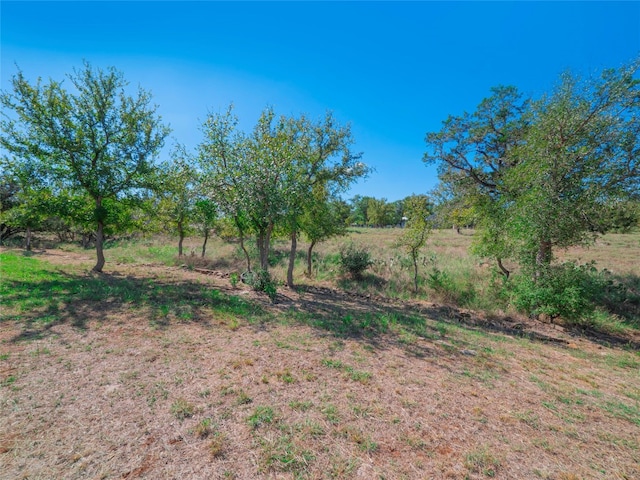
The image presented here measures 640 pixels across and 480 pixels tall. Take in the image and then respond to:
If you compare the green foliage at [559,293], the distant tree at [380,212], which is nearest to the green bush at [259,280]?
the green foliage at [559,293]

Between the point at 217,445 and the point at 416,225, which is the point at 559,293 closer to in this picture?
the point at 416,225

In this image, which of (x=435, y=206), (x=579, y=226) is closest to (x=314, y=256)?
(x=435, y=206)

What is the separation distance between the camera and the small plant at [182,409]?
3.00 metres

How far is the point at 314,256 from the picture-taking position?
1870 centimetres

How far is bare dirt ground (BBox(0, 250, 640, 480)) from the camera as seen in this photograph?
Result: 2.47 m

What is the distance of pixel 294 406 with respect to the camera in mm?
3318

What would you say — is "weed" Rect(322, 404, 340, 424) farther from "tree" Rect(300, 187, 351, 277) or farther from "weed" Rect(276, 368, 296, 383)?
"tree" Rect(300, 187, 351, 277)

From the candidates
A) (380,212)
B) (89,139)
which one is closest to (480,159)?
(89,139)

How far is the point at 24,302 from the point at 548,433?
1116cm

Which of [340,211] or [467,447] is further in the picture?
[340,211]

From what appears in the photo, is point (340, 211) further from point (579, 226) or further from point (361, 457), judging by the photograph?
point (361, 457)

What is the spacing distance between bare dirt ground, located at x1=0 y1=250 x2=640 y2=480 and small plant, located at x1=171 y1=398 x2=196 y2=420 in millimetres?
18

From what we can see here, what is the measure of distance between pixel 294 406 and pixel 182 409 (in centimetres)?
142

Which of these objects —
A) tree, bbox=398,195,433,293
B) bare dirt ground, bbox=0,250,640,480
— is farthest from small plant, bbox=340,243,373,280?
bare dirt ground, bbox=0,250,640,480
